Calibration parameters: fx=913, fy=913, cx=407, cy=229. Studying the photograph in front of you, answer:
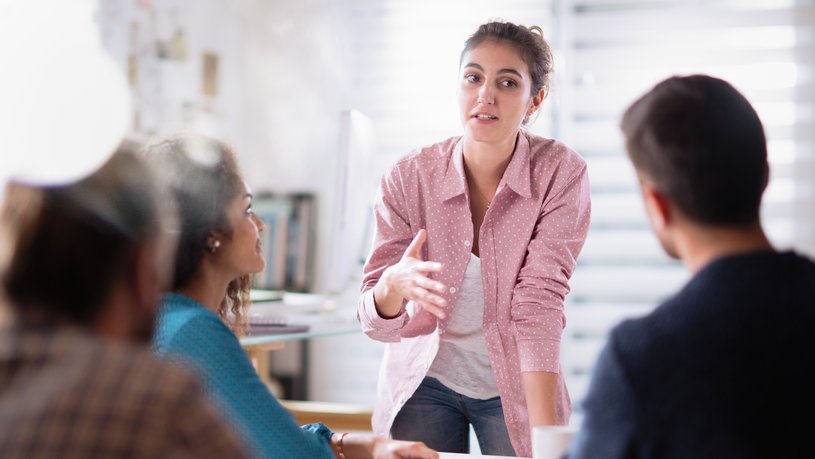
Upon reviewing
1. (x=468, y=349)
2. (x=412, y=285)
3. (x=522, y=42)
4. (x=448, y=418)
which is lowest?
(x=448, y=418)

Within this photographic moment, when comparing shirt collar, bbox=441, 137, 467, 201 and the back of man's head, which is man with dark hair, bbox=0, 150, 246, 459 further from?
shirt collar, bbox=441, 137, 467, 201

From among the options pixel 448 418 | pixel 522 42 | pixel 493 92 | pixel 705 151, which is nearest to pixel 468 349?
pixel 448 418

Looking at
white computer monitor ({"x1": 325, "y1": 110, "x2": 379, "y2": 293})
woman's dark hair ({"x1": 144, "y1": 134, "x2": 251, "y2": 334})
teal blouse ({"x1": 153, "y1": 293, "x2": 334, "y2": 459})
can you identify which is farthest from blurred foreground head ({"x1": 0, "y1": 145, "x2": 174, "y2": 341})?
white computer monitor ({"x1": 325, "y1": 110, "x2": 379, "y2": 293})

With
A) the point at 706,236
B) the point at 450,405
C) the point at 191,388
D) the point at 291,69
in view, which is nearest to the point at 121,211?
the point at 191,388

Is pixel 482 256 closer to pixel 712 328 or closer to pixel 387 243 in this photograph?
pixel 387 243

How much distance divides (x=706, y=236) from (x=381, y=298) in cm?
84

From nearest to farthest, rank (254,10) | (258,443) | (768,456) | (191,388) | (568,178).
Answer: (191,388), (768,456), (258,443), (568,178), (254,10)

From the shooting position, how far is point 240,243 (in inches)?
52.2

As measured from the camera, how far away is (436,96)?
12.2ft

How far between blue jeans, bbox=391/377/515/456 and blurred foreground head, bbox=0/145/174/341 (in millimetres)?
1124

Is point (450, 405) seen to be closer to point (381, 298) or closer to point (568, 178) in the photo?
point (381, 298)

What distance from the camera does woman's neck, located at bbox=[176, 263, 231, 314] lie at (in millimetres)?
1271

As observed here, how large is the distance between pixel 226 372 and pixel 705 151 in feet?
2.06

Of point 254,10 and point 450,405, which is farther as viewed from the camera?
point 254,10
